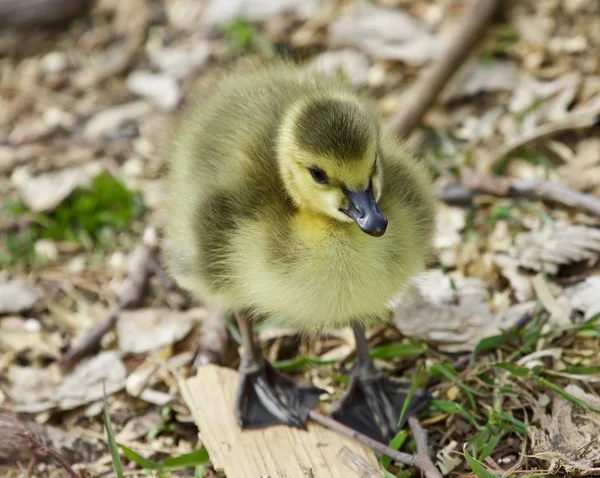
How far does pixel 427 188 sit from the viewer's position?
255cm

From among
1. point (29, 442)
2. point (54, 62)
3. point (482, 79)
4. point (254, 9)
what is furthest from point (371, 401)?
point (54, 62)

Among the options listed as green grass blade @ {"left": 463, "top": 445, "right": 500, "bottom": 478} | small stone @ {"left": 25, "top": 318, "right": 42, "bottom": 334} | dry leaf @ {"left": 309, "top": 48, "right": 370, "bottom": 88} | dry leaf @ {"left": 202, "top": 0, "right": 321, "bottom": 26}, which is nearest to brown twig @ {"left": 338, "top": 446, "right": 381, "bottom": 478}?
green grass blade @ {"left": 463, "top": 445, "right": 500, "bottom": 478}

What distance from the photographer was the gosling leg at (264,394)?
2615 millimetres

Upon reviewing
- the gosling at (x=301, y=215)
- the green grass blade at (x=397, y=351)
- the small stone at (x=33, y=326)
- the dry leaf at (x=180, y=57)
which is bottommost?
the green grass blade at (x=397, y=351)

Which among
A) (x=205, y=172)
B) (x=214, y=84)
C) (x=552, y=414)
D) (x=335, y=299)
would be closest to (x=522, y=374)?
(x=552, y=414)

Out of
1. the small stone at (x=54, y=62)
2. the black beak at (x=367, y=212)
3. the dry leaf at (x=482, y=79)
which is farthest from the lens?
the small stone at (x=54, y=62)

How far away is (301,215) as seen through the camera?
230 cm

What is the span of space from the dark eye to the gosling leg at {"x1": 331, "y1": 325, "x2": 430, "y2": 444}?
585mm

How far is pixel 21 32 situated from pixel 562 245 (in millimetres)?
3405

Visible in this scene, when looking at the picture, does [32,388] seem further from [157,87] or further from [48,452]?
[157,87]

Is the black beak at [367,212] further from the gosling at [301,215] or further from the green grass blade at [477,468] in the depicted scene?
the green grass blade at [477,468]

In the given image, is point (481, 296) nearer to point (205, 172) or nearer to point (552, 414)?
point (552, 414)

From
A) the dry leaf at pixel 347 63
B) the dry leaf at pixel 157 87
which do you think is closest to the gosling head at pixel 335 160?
the dry leaf at pixel 347 63

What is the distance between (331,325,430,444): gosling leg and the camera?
2.54 m
